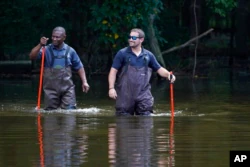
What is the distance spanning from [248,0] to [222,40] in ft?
36.8

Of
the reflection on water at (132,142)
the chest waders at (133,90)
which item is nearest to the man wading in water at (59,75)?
the chest waders at (133,90)

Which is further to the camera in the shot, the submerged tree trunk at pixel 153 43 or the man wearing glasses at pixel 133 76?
the submerged tree trunk at pixel 153 43

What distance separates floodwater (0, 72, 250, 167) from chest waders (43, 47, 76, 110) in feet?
1.17

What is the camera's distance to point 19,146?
553 inches

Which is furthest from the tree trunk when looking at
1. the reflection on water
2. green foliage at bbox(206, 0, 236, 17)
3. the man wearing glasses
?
the reflection on water

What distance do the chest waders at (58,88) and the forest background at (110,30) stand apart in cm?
1418

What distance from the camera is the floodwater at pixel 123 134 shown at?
12.6 metres

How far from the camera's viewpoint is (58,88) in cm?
2072

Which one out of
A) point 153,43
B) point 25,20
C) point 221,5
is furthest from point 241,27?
point 153,43

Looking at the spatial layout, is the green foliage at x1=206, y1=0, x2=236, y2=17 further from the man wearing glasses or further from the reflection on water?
the reflection on water

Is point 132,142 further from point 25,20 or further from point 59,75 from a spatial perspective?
point 25,20

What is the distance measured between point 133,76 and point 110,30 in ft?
53.7

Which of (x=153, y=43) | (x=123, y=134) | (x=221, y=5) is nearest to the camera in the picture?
(x=123, y=134)

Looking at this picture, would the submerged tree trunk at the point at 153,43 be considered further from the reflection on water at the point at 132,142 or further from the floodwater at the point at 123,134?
the reflection on water at the point at 132,142
